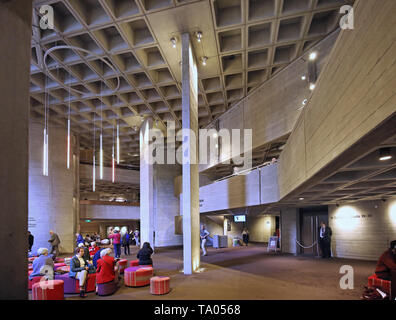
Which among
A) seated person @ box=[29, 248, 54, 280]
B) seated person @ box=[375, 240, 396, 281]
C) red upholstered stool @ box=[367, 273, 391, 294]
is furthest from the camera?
seated person @ box=[29, 248, 54, 280]

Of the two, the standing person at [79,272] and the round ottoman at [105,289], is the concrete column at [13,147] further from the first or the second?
the standing person at [79,272]

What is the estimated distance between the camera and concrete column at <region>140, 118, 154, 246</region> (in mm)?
18078

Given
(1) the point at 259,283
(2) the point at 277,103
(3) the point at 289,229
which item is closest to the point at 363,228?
(3) the point at 289,229

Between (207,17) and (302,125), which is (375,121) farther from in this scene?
(207,17)

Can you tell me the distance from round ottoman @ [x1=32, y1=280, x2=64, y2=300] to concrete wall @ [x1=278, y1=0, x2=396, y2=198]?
653 centimetres

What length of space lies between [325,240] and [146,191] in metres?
10.5

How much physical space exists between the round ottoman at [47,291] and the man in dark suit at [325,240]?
41.3 ft

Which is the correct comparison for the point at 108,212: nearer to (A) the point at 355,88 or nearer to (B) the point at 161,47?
(B) the point at 161,47

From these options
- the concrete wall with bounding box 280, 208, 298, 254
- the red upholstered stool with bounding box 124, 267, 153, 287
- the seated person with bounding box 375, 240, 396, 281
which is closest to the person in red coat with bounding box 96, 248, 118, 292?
the red upholstered stool with bounding box 124, 267, 153, 287

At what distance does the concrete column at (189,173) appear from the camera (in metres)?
11.1

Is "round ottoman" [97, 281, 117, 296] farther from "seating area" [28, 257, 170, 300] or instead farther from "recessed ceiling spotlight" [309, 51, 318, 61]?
"recessed ceiling spotlight" [309, 51, 318, 61]

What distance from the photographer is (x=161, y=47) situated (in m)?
12.2

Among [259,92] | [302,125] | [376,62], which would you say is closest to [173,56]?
[259,92]

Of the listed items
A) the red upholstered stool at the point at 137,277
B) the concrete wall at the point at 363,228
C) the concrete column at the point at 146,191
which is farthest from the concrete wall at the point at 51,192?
the concrete wall at the point at 363,228
